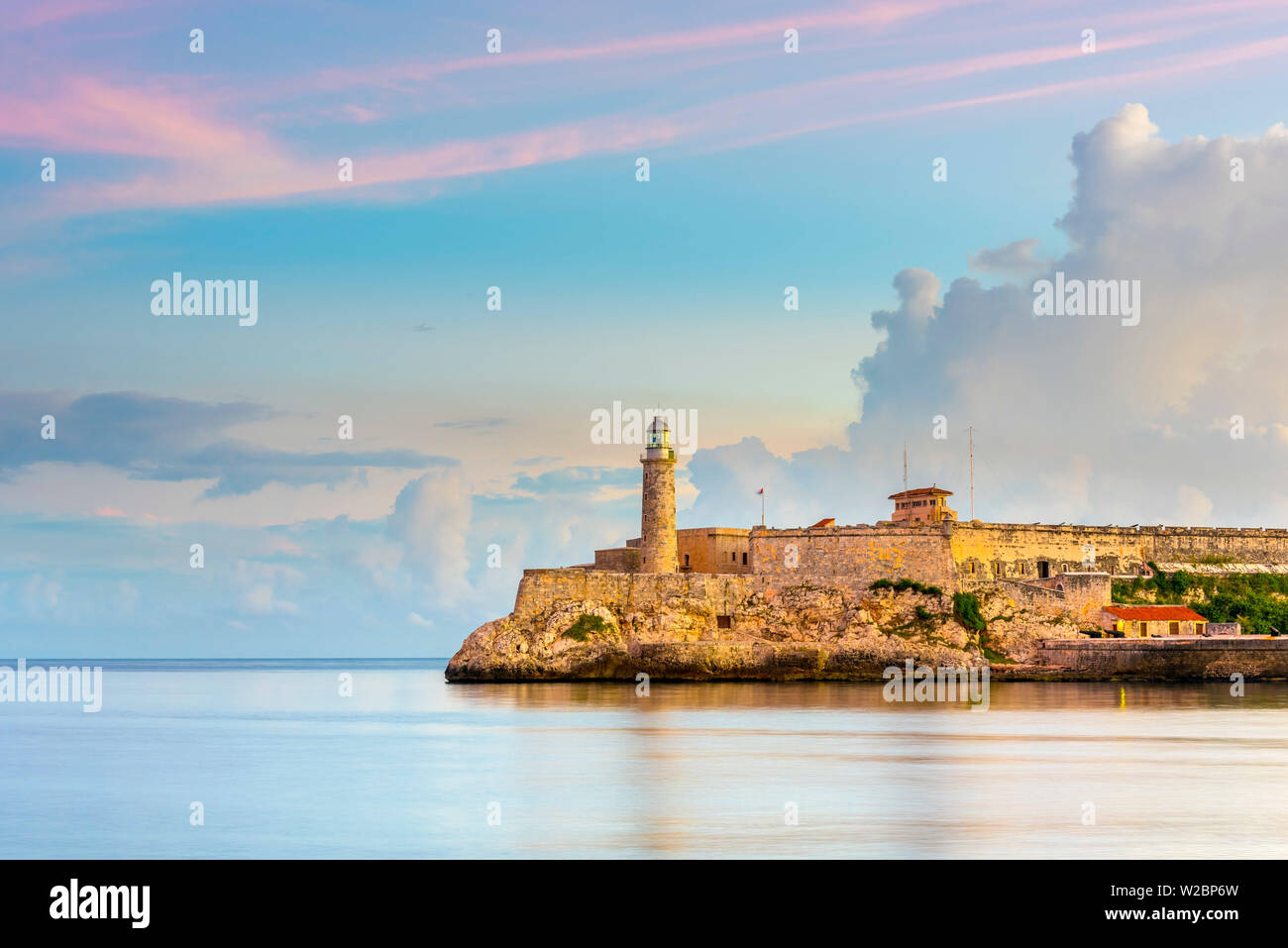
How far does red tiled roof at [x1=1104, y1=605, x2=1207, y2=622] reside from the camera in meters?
55.0

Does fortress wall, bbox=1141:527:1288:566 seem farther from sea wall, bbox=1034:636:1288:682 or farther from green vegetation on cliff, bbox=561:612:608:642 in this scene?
green vegetation on cliff, bbox=561:612:608:642

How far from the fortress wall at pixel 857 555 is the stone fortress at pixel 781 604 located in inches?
1.9

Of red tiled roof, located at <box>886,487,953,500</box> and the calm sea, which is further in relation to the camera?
red tiled roof, located at <box>886,487,953,500</box>

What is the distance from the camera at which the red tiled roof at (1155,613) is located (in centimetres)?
5497

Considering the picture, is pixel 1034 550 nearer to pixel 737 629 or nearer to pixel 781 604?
pixel 781 604

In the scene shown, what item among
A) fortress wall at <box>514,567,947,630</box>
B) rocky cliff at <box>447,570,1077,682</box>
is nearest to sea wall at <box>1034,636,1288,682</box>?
rocky cliff at <box>447,570,1077,682</box>

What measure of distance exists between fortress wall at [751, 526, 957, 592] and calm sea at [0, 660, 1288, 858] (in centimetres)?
1030

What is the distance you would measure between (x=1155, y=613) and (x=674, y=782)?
118ft

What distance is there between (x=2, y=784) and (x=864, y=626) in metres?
33.5

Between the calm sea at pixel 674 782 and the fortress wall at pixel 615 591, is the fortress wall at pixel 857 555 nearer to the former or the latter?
the fortress wall at pixel 615 591
